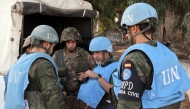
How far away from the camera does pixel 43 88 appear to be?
239cm

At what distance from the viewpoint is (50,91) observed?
2.40 metres

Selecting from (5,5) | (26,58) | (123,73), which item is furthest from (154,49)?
(5,5)

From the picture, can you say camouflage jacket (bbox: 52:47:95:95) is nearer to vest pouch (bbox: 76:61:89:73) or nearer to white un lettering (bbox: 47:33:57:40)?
vest pouch (bbox: 76:61:89:73)

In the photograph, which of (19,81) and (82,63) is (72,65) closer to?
(82,63)

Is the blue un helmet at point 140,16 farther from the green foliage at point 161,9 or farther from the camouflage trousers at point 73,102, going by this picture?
the green foliage at point 161,9

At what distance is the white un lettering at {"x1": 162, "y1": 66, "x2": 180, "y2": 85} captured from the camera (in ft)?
6.33

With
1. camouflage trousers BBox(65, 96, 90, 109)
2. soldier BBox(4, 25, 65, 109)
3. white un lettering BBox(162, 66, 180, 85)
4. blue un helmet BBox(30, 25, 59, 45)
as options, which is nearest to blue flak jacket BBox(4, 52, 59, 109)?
soldier BBox(4, 25, 65, 109)

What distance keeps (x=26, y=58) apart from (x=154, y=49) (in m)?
1.22

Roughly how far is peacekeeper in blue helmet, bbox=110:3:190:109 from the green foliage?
3.44m

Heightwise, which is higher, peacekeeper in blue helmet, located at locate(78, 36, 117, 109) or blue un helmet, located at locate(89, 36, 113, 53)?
Result: blue un helmet, located at locate(89, 36, 113, 53)

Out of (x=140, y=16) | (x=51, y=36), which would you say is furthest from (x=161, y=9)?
(x=140, y=16)

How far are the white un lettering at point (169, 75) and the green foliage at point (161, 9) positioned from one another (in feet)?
11.7

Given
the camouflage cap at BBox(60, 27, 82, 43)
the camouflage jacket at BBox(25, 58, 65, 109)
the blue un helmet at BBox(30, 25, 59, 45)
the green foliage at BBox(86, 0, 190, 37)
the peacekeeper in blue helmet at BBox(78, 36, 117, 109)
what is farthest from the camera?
the green foliage at BBox(86, 0, 190, 37)

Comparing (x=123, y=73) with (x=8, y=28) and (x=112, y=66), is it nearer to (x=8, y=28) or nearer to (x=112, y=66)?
(x=112, y=66)
